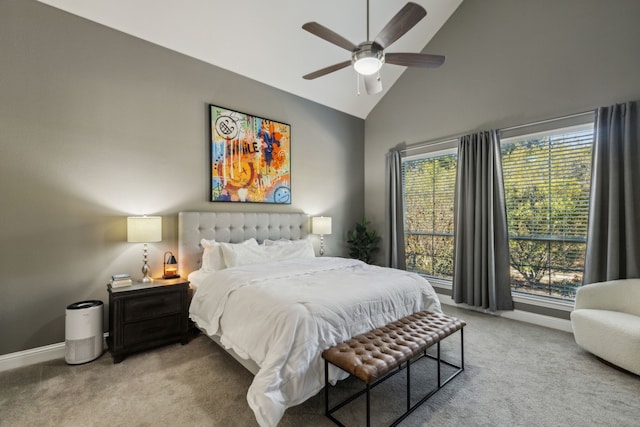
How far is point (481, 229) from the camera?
12.5ft

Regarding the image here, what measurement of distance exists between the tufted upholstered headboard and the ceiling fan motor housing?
2.39m

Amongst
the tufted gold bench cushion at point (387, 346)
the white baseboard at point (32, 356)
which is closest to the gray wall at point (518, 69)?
the tufted gold bench cushion at point (387, 346)

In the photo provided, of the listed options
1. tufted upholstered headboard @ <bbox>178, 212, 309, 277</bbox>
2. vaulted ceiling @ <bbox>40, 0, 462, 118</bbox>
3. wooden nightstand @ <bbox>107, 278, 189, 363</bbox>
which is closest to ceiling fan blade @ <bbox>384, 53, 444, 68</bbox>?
vaulted ceiling @ <bbox>40, 0, 462, 118</bbox>

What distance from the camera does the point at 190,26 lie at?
3.23 metres

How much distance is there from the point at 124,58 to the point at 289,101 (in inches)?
85.9

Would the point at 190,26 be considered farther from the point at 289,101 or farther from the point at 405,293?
the point at 405,293

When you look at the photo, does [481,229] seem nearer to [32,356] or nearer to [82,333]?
[82,333]

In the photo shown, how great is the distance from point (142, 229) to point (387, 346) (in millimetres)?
2575

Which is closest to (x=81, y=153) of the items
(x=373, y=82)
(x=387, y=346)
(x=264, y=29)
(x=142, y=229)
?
(x=142, y=229)

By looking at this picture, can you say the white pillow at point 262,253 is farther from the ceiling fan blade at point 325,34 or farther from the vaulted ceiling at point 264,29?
the vaulted ceiling at point 264,29

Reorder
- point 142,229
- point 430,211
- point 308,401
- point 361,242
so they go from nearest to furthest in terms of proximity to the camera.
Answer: point 308,401 < point 142,229 < point 430,211 < point 361,242

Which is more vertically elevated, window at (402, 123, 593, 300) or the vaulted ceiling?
the vaulted ceiling

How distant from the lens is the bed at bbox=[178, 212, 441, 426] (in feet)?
5.65

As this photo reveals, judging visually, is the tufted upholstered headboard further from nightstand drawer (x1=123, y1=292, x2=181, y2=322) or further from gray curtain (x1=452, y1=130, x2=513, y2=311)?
gray curtain (x1=452, y1=130, x2=513, y2=311)
